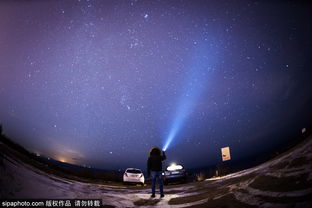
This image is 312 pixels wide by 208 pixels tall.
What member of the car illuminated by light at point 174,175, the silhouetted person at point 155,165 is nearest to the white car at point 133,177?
the car illuminated by light at point 174,175

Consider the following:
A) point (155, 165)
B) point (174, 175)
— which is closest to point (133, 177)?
point (174, 175)

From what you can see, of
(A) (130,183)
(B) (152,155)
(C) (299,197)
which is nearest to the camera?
(C) (299,197)

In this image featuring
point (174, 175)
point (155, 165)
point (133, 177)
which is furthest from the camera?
point (133, 177)

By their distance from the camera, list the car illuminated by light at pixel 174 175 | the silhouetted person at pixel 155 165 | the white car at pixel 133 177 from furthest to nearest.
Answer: the white car at pixel 133 177, the car illuminated by light at pixel 174 175, the silhouetted person at pixel 155 165

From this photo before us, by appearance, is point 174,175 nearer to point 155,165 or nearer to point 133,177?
point 133,177

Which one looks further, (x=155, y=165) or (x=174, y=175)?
(x=174, y=175)

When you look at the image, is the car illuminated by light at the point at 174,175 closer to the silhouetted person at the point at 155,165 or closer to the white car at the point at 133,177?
the white car at the point at 133,177

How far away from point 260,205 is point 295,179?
1292 millimetres

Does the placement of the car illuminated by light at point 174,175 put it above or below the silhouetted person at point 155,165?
below

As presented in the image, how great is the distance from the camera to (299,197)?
10.4 ft

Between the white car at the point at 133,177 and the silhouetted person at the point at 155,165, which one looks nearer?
the silhouetted person at the point at 155,165

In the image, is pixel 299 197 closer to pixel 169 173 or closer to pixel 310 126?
pixel 169 173

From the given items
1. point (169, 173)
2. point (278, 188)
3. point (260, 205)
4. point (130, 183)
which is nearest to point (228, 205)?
point (260, 205)

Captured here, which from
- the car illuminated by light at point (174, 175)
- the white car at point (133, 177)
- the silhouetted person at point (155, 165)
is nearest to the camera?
the silhouetted person at point (155, 165)
